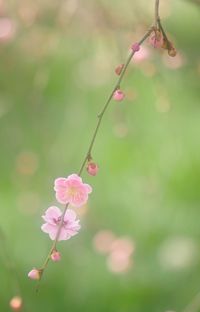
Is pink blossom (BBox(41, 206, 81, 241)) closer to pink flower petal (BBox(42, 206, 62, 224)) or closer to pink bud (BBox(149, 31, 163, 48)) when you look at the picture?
pink flower petal (BBox(42, 206, 62, 224))

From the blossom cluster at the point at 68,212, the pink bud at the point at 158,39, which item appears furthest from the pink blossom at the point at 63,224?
the pink bud at the point at 158,39

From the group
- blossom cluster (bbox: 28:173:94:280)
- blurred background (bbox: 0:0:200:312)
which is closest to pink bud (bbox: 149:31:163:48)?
blossom cluster (bbox: 28:173:94:280)

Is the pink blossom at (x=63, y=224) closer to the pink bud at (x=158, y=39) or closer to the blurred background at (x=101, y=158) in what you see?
the pink bud at (x=158, y=39)

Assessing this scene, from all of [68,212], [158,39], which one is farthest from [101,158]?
[158,39]

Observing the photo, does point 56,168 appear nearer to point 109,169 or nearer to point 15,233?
point 15,233

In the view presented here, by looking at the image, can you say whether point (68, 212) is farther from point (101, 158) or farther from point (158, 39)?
point (101, 158)

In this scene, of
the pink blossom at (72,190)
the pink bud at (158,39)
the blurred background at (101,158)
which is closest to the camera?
the pink bud at (158,39)
